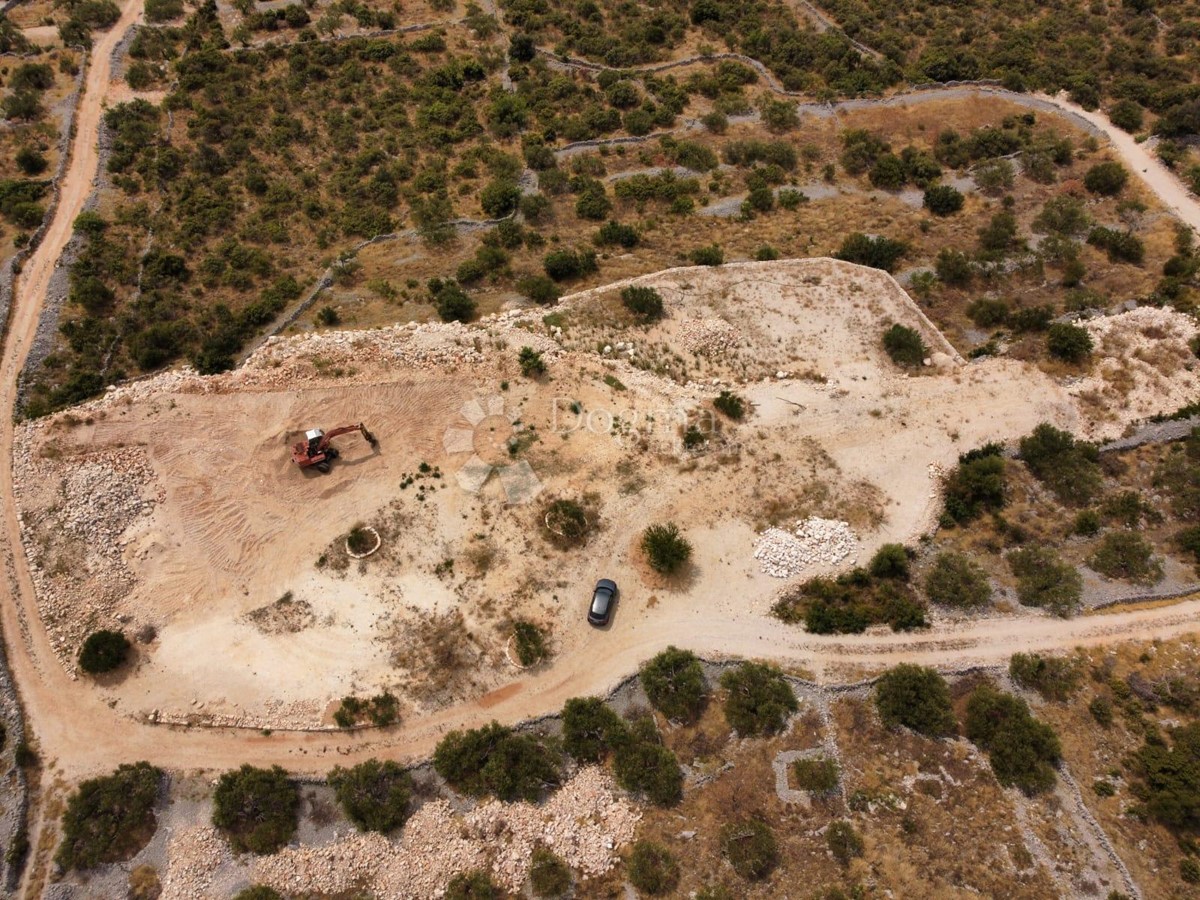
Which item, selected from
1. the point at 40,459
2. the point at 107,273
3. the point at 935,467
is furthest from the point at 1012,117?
the point at 40,459

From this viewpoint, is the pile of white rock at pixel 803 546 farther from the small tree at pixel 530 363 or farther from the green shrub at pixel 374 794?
the green shrub at pixel 374 794

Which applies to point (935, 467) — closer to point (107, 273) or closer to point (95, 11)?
point (107, 273)

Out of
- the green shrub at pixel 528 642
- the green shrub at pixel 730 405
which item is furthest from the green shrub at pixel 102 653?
the green shrub at pixel 730 405

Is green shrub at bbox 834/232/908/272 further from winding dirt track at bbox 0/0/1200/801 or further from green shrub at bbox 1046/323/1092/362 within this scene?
winding dirt track at bbox 0/0/1200/801

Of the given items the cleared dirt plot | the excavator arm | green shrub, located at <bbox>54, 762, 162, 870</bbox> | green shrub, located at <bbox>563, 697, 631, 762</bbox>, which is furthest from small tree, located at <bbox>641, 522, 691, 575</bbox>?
green shrub, located at <bbox>54, 762, 162, 870</bbox>

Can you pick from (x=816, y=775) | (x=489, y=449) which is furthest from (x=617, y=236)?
(x=816, y=775)
